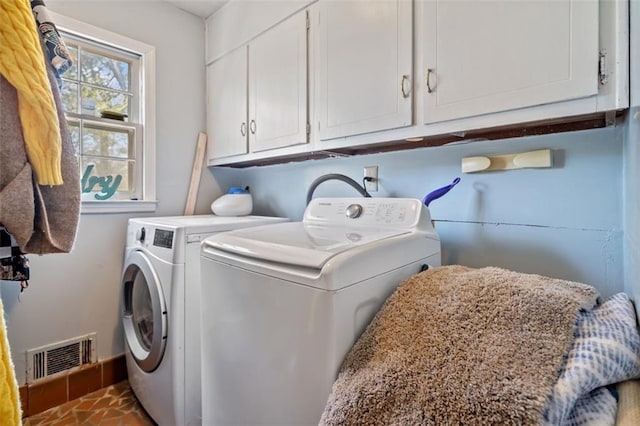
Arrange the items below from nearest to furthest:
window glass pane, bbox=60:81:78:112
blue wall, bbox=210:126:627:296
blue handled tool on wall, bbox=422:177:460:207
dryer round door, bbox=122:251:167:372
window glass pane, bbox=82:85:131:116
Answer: blue wall, bbox=210:126:627:296
blue handled tool on wall, bbox=422:177:460:207
dryer round door, bbox=122:251:167:372
window glass pane, bbox=60:81:78:112
window glass pane, bbox=82:85:131:116

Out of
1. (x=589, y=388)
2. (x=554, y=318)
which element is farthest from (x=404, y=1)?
(x=589, y=388)

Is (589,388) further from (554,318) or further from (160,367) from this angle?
(160,367)

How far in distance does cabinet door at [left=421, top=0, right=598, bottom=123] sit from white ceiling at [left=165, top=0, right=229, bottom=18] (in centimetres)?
162

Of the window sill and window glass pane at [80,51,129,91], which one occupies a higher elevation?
window glass pane at [80,51,129,91]

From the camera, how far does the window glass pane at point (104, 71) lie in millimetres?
1920

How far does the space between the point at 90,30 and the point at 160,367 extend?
193 centimetres

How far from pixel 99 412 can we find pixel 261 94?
6.51ft

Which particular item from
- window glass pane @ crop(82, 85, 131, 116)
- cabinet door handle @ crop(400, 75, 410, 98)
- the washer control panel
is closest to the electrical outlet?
the washer control panel

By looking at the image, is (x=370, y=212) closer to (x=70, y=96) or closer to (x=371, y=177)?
(x=371, y=177)

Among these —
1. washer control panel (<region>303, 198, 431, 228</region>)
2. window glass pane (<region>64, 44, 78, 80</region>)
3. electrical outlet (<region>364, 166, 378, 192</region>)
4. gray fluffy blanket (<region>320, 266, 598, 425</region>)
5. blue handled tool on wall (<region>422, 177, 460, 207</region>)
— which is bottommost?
gray fluffy blanket (<region>320, 266, 598, 425</region>)

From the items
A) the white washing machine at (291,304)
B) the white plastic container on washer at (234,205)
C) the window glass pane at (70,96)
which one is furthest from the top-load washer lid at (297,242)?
the window glass pane at (70,96)

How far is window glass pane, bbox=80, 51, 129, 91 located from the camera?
1920 mm

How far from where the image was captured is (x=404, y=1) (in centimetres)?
121

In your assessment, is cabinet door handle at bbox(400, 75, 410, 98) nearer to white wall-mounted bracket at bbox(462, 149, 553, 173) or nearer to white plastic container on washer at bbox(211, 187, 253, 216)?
white wall-mounted bracket at bbox(462, 149, 553, 173)
